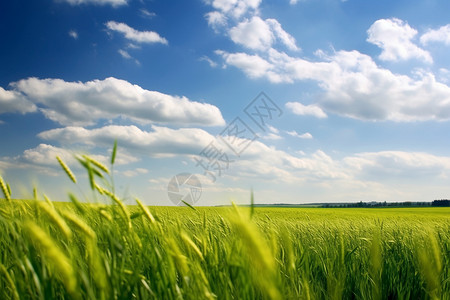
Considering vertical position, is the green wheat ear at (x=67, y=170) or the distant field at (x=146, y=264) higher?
the green wheat ear at (x=67, y=170)

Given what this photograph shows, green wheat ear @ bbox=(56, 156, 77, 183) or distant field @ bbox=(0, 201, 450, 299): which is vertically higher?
green wheat ear @ bbox=(56, 156, 77, 183)

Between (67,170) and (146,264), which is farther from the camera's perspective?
(146,264)

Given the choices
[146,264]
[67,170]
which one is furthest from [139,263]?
[67,170]

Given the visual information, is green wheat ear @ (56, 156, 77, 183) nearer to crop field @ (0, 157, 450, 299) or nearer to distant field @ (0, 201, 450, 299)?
crop field @ (0, 157, 450, 299)

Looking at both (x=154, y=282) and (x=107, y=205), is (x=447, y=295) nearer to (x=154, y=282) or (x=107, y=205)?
(x=154, y=282)

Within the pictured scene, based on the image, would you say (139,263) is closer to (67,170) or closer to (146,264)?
(146,264)

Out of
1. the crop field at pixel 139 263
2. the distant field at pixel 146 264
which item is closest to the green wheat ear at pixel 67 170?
the crop field at pixel 139 263

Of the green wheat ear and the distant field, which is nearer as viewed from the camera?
the distant field

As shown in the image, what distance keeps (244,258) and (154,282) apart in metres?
0.48

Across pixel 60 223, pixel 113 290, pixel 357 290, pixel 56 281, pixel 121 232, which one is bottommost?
pixel 357 290

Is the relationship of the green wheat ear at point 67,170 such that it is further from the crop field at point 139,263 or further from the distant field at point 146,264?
the distant field at point 146,264

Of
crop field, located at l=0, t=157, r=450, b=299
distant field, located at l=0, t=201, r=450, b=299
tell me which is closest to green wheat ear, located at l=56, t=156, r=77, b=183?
crop field, located at l=0, t=157, r=450, b=299

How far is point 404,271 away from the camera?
285cm

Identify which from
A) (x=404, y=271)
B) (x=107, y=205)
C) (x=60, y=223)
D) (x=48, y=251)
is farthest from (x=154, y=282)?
(x=404, y=271)
